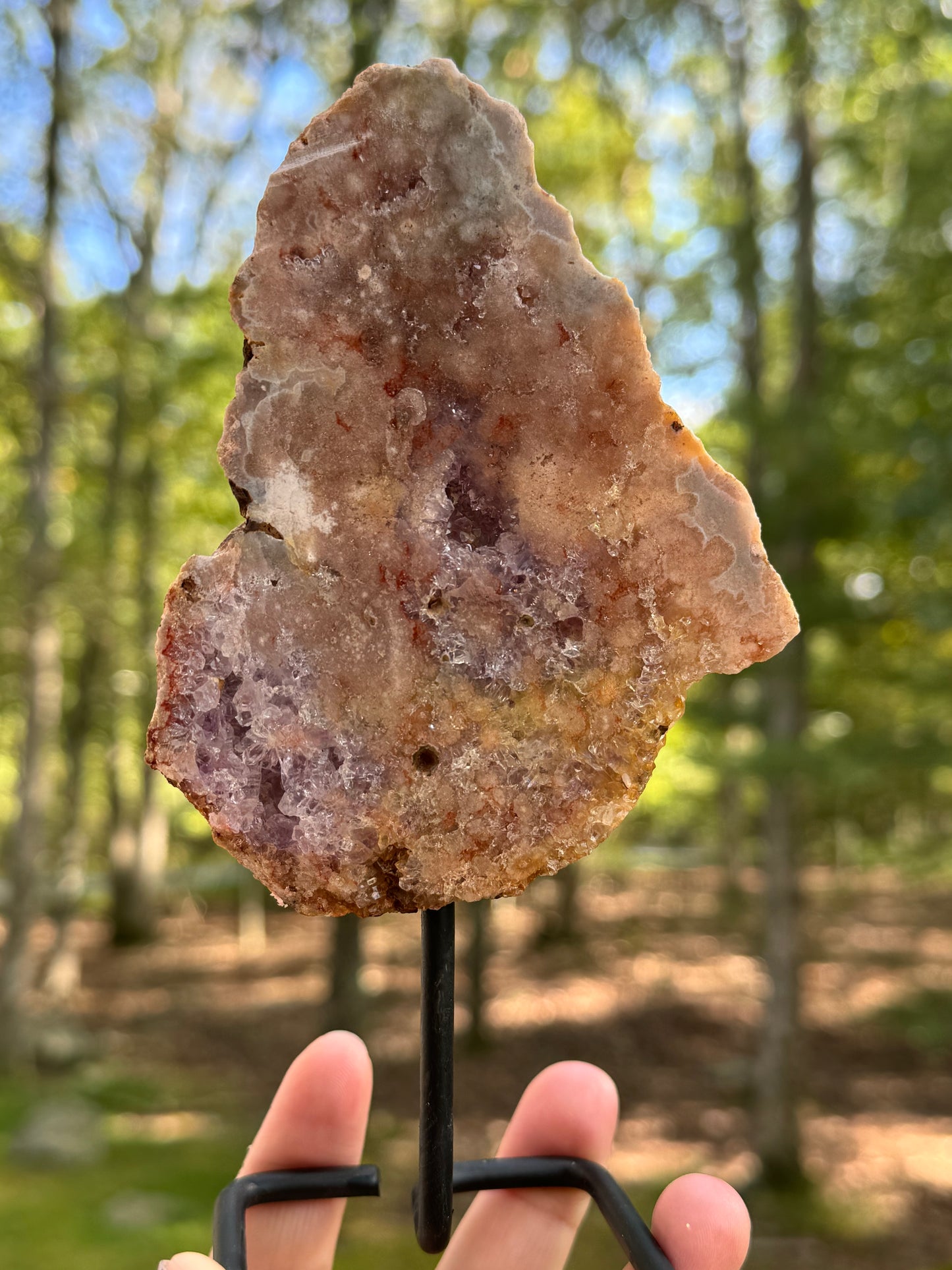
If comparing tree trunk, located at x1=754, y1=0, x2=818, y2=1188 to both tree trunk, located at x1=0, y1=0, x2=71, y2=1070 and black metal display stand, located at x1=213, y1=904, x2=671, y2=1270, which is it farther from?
tree trunk, located at x1=0, y1=0, x2=71, y2=1070

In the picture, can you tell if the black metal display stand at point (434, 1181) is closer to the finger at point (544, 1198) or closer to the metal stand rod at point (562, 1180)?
the metal stand rod at point (562, 1180)

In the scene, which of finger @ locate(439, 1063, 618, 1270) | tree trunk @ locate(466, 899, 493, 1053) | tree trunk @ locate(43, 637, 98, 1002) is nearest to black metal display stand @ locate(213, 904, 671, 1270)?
finger @ locate(439, 1063, 618, 1270)

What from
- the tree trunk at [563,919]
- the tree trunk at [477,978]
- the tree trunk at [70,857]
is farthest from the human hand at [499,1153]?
the tree trunk at [563,919]

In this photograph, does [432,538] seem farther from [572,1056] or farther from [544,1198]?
[572,1056]

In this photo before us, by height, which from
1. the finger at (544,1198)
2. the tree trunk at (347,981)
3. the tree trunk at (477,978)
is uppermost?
the finger at (544,1198)

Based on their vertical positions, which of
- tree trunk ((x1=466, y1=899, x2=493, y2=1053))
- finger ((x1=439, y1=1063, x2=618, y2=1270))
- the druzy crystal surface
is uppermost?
the druzy crystal surface

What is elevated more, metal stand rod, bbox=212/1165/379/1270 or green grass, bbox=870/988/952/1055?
metal stand rod, bbox=212/1165/379/1270

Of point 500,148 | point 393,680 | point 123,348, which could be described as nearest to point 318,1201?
point 393,680
